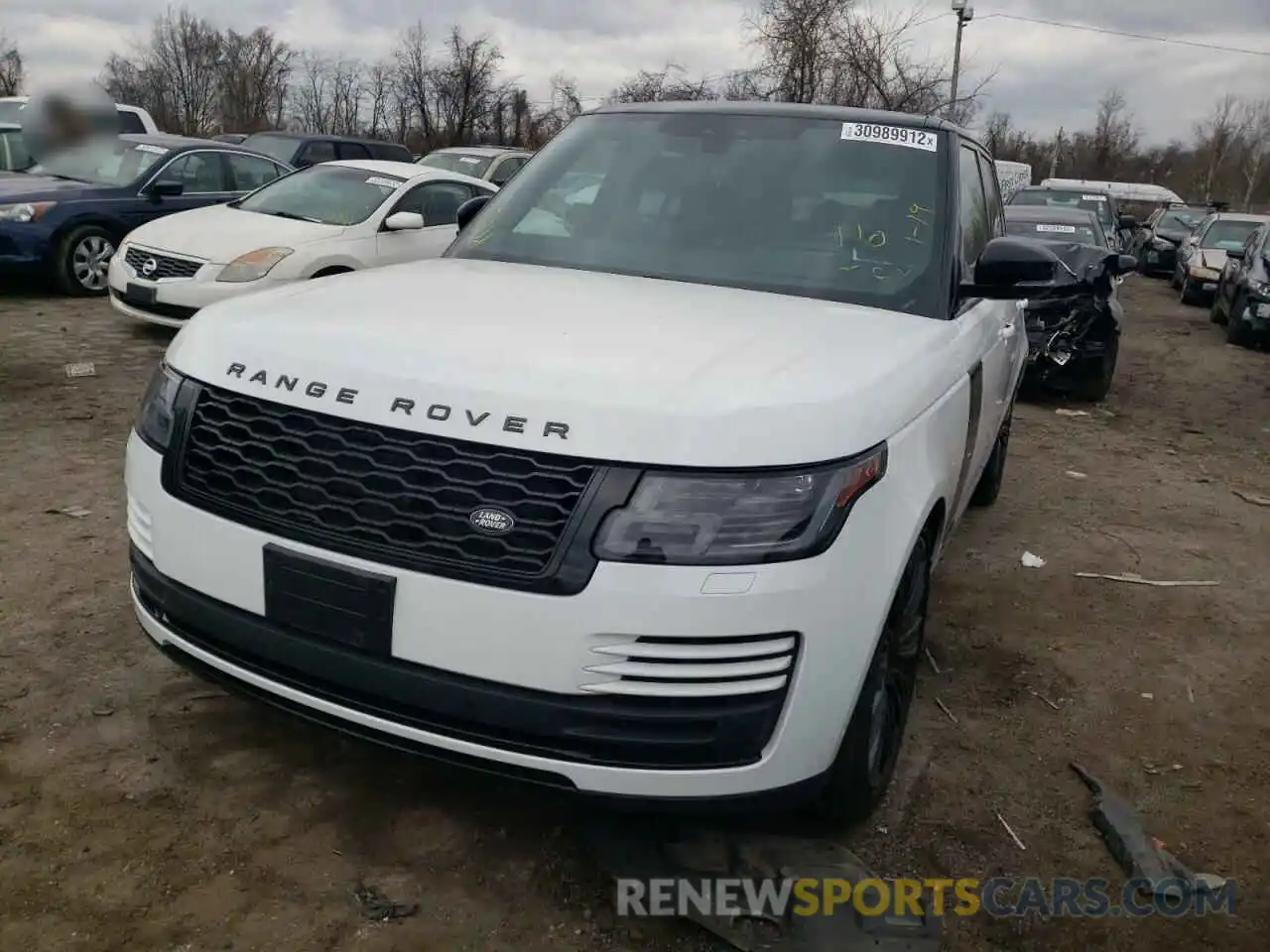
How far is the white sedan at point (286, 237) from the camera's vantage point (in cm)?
784

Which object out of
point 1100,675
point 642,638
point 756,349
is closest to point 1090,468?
point 1100,675

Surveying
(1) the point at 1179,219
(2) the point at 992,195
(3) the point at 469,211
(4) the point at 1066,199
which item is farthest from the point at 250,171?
(1) the point at 1179,219

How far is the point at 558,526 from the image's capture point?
2041 mm

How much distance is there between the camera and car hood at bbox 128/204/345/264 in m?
7.99

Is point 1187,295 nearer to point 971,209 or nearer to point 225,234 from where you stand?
point 225,234

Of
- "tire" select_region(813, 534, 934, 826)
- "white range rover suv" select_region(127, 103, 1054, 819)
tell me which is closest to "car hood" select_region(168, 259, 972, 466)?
"white range rover suv" select_region(127, 103, 1054, 819)

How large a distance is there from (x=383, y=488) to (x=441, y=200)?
7.75m

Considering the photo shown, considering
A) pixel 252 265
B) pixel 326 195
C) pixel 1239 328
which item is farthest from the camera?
pixel 1239 328

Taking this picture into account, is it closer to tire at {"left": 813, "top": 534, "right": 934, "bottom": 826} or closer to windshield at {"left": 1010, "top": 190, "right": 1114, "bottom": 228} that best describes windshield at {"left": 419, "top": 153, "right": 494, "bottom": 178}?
windshield at {"left": 1010, "top": 190, "right": 1114, "bottom": 228}

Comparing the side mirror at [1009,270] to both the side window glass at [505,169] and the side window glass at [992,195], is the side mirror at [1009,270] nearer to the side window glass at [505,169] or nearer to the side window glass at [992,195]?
the side window glass at [992,195]

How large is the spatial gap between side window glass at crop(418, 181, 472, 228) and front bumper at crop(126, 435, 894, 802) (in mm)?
7314

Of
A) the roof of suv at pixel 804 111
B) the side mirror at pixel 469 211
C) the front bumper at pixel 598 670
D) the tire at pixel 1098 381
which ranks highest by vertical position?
the roof of suv at pixel 804 111

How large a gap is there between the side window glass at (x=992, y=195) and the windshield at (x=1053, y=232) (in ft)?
18.6

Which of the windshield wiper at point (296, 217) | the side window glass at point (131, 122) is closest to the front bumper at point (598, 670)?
the windshield wiper at point (296, 217)
